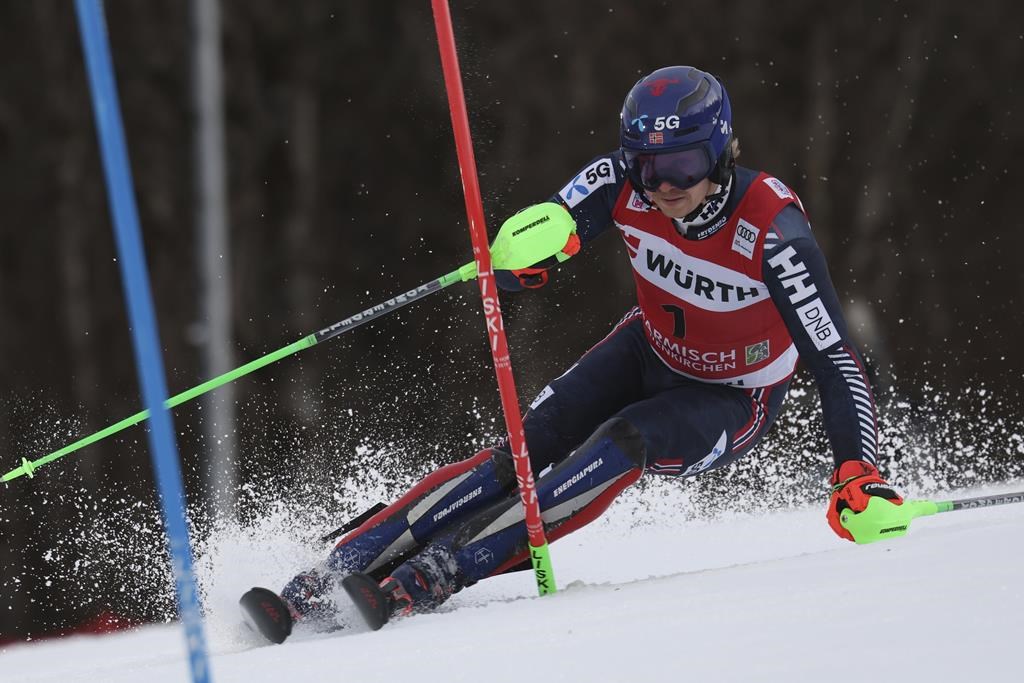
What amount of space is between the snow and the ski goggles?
96cm

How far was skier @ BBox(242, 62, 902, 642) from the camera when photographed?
9.70 feet

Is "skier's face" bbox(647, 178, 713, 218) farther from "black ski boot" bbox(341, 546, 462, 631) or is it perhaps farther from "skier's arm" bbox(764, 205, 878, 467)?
"black ski boot" bbox(341, 546, 462, 631)

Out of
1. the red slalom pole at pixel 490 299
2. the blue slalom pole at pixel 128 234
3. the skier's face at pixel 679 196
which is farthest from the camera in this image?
the skier's face at pixel 679 196

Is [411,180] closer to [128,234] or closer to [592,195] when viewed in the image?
[592,195]

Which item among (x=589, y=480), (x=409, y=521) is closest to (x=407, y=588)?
(x=409, y=521)

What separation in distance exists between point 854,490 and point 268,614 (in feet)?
4.47

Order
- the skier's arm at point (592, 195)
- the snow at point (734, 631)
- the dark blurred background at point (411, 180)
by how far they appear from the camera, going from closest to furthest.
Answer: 1. the snow at point (734, 631)
2. the skier's arm at point (592, 195)
3. the dark blurred background at point (411, 180)

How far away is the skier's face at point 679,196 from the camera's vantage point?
3070 millimetres

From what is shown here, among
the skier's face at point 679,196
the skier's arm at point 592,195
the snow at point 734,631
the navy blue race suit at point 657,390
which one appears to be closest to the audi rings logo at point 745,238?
the navy blue race suit at point 657,390

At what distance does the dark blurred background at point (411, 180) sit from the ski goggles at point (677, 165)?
4086 millimetres

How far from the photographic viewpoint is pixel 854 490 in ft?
9.01

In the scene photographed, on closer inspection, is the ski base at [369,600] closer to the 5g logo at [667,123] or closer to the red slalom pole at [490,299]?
the red slalom pole at [490,299]

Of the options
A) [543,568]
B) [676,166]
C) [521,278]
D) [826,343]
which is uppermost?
[676,166]

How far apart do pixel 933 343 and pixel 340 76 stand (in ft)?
14.7
